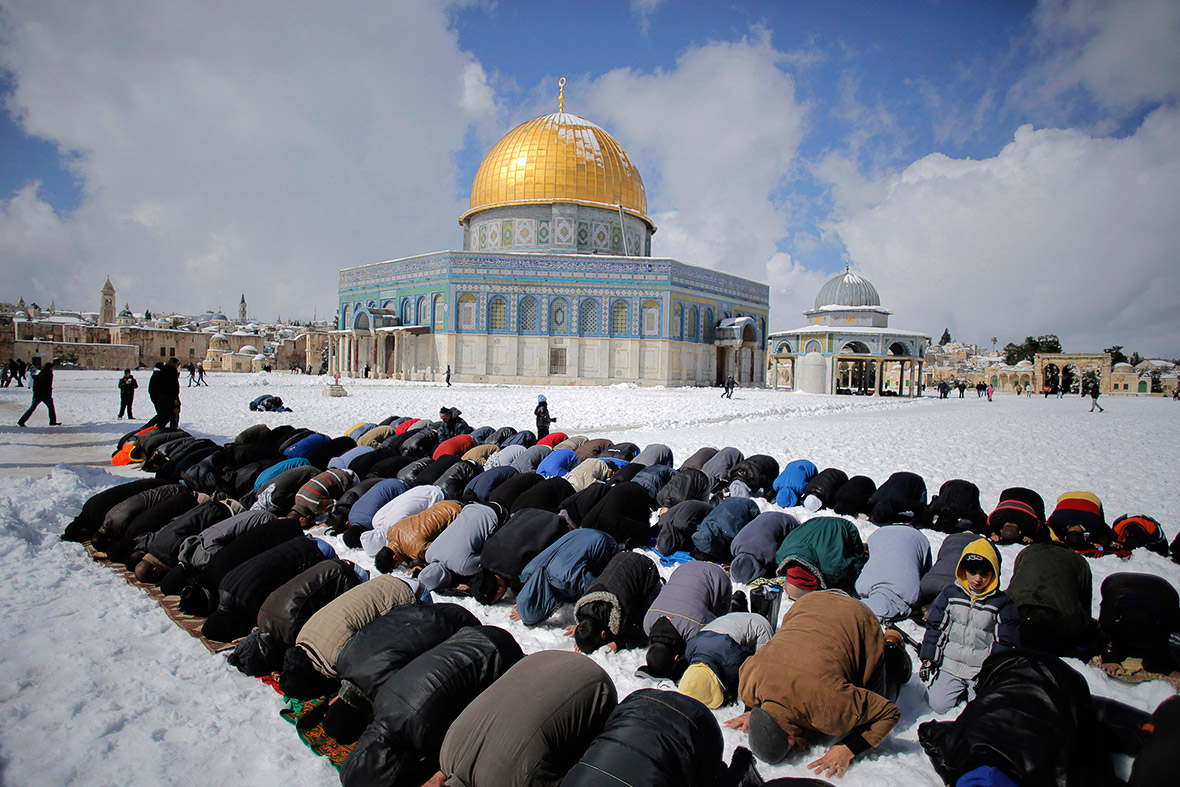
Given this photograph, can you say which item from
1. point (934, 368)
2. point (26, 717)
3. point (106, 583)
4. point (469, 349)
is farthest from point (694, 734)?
point (934, 368)

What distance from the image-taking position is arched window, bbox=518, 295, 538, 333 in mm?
31344

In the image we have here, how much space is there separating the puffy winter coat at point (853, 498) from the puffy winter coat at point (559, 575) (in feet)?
9.88

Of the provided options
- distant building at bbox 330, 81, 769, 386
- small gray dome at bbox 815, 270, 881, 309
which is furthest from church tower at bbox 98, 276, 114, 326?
small gray dome at bbox 815, 270, 881, 309

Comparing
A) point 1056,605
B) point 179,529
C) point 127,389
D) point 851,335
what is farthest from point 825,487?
point 851,335

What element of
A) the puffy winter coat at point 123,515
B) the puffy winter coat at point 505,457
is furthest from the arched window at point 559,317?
the puffy winter coat at point 123,515

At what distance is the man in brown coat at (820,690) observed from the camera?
9.63ft

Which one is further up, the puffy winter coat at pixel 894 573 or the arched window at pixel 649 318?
the arched window at pixel 649 318

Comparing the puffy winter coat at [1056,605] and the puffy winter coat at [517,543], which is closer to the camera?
the puffy winter coat at [1056,605]

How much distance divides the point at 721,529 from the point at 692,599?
1514mm

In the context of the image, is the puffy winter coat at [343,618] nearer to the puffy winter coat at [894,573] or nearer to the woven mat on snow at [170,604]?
the woven mat on snow at [170,604]

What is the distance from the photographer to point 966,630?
11.3 feet

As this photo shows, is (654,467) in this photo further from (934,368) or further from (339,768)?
(934,368)

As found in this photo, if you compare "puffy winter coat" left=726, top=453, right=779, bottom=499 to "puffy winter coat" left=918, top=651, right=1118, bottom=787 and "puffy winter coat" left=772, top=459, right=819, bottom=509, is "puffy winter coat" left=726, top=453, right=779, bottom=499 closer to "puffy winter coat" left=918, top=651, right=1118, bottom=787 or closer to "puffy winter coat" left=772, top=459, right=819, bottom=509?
"puffy winter coat" left=772, top=459, right=819, bottom=509

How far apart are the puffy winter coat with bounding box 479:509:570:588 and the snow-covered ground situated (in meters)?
0.34
